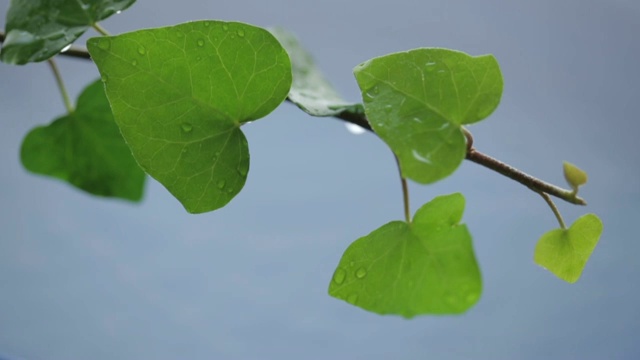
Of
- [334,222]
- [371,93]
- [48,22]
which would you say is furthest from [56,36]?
[334,222]

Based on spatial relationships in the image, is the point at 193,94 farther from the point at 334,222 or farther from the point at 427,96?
the point at 334,222

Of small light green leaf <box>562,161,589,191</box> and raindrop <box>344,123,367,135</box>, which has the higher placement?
small light green leaf <box>562,161,589,191</box>

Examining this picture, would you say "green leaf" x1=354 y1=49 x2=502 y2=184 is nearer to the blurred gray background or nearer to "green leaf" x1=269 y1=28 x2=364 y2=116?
"green leaf" x1=269 y1=28 x2=364 y2=116

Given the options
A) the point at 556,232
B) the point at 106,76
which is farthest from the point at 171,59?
the point at 556,232

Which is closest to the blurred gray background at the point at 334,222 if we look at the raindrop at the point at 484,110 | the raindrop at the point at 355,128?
the raindrop at the point at 355,128

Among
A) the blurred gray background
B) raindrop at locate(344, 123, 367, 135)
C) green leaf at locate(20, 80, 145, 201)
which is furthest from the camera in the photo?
the blurred gray background

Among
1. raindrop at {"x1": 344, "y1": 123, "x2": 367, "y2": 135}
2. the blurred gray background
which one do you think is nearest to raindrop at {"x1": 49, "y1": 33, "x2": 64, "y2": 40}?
raindrop at {"x1": 344, "y1": 123, "x2": 367, "y2": 135}
